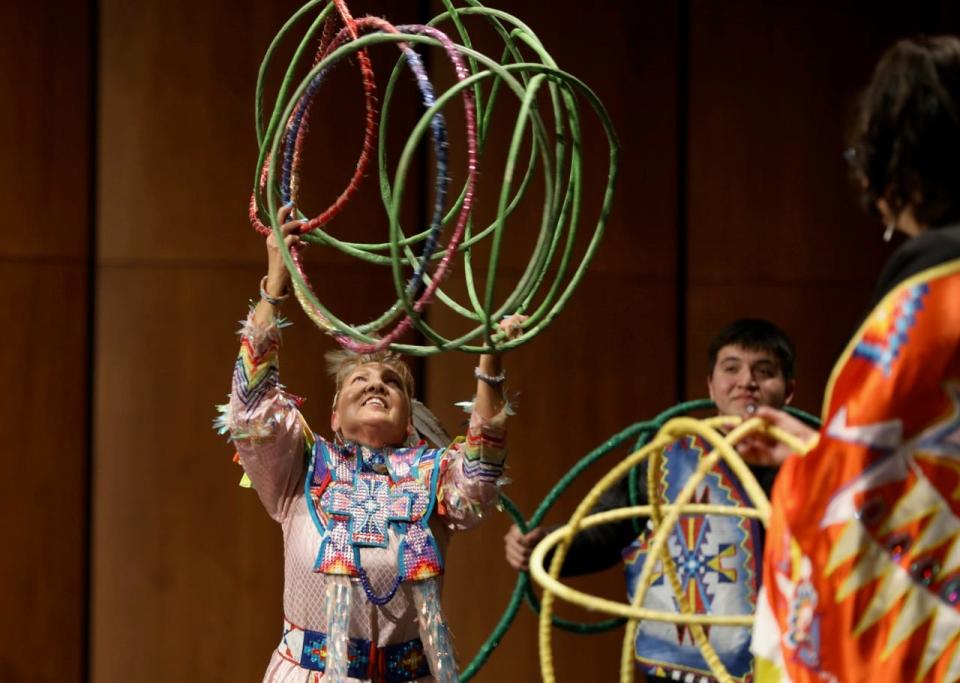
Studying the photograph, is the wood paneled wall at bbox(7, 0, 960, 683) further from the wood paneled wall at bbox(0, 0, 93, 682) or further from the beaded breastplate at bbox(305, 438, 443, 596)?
the beaded breastplate at bbox(305, 438, 443, 596)

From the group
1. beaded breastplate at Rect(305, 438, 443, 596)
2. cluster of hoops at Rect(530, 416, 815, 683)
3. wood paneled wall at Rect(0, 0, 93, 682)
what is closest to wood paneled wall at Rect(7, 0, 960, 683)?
wood paneled wall at Rect(0, 0, 93, 682)

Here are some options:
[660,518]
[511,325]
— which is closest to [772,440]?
[660,518]

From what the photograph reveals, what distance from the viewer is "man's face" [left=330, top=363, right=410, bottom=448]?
2.66 meters

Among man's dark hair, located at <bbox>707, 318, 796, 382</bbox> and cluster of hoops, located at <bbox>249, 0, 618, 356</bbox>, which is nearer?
cluster of hoops, located at <bbox>249, 0, 618, 356</bbox>

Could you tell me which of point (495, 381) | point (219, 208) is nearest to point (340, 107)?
point (219, 208)

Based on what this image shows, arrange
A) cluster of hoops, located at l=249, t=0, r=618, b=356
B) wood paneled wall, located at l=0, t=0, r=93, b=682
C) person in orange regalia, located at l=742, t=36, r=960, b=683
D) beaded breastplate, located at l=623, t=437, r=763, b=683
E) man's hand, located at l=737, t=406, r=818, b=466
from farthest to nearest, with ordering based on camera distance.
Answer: wood paneled wall, located at l=0, t=0, r=93, b=682 → beaded breastplate, located at l=623, t=437, r=763, b=683 → cluster of hoops, located at l=249, t=0, r=618, b=356 → man's hand, located at l=737, t=406, r=818, b=466 → person in orange regalia, located at l=742, t=36, r=960, b=683

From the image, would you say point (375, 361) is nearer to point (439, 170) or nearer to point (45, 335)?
point (439, 170)

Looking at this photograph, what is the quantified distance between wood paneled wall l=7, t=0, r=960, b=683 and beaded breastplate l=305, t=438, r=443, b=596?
1.19m

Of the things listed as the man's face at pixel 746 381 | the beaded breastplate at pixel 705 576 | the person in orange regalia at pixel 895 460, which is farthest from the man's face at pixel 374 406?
the person in orange regalia at pixel 895 460

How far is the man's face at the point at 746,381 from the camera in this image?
2.80m

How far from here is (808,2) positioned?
4.07m

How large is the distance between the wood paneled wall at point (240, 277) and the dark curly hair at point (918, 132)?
2315 mm

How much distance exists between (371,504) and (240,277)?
1.34 m

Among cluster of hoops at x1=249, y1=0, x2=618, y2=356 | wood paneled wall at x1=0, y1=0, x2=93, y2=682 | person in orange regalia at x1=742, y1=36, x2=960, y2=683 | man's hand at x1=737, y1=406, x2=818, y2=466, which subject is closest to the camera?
person in orange regalia at x1=742, y1=36, x2=960, y2=683
